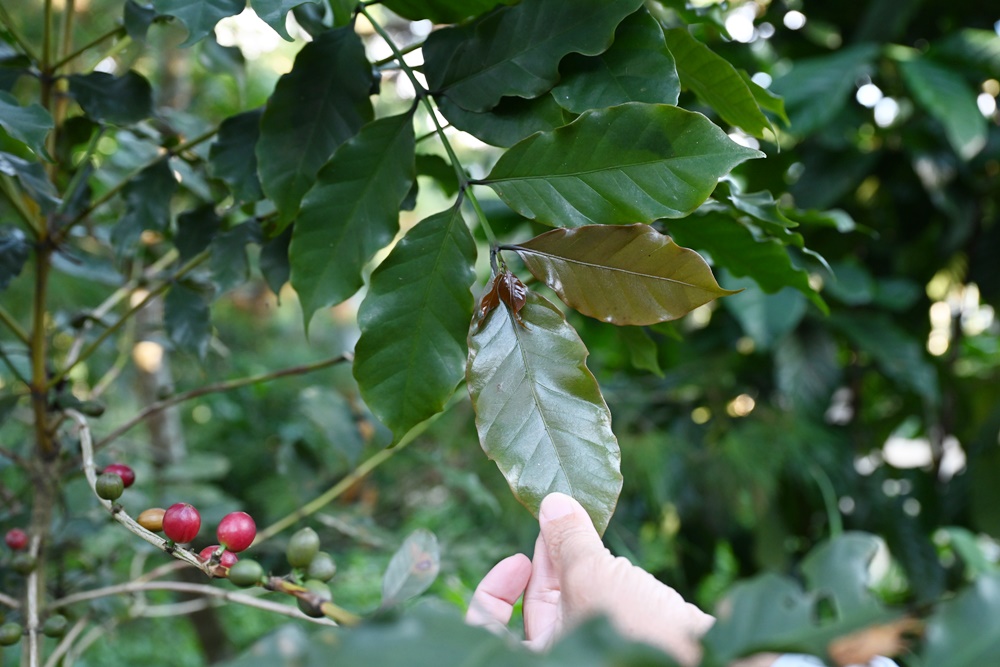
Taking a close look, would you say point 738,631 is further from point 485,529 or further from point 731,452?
point 485,529

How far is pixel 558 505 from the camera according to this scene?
12.8 inches

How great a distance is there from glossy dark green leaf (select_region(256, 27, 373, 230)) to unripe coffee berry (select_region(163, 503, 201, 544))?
7.0 inches

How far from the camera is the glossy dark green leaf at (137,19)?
18.8 inches

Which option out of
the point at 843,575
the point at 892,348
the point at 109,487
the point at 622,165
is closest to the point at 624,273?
the point at 622,165

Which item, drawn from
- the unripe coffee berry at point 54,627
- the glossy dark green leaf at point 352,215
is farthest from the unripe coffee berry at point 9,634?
the glossy dark green leaf at point 352,215

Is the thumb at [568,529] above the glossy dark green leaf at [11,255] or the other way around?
the other way around

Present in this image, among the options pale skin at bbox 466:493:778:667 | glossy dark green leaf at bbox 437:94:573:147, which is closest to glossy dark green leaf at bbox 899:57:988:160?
glossy dark green leaf at bbox 437:94:573:147

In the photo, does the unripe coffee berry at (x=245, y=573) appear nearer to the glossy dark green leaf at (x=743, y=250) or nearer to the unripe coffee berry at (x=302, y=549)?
the unripe coffee berry at (x=302, y=549)

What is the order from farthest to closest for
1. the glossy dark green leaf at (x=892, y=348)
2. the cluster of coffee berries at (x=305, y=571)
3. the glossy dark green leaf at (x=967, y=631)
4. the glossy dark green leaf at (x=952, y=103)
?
1. the glossy dark green leaf at (x=892, y=348)
2. the glossy dark green leaf at (x=952, y=103)
3. the cluster of coffee berries at (x=305, y=571)
4. the glossy dark green leaf at (x=967, y=631)

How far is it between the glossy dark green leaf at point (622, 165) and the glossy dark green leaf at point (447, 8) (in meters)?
0.10

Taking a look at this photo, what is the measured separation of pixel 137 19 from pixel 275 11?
19cm

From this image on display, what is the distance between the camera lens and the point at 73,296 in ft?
5.34

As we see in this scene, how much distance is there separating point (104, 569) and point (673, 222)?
63 centimetres

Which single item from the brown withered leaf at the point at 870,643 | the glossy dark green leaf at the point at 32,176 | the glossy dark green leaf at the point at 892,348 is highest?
the glossy dark green leaf at the point at 32,176
